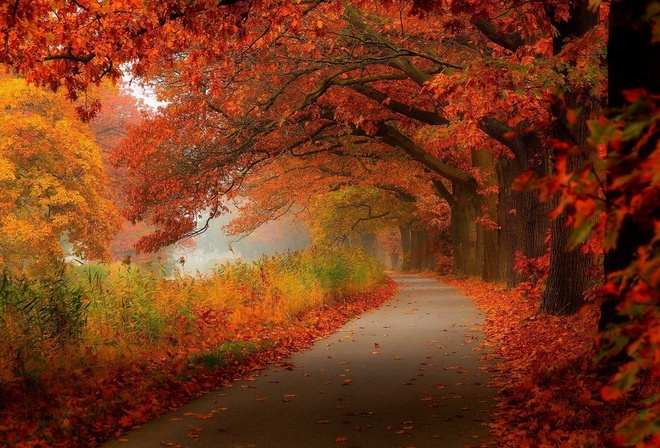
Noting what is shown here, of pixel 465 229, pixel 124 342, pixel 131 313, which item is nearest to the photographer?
pixel 124 342

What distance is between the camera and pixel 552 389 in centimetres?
702

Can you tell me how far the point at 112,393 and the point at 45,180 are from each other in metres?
25.2

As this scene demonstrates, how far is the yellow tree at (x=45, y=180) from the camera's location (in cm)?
2883

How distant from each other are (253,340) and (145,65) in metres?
4.99

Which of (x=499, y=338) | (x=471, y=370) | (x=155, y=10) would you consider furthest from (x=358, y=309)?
(x=155, y=10)

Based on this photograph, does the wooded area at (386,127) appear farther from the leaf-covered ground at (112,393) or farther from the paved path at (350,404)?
the leaf-covered ground at (112,393)

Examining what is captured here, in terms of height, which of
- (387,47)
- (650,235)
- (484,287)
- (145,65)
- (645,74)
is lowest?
(484,287)

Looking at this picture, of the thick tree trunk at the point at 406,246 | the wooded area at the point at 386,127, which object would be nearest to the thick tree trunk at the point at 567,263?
the wooded area at the point at 386,127

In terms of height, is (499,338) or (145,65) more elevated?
(145,65)

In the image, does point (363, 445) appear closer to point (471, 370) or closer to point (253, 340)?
point (471, 370)

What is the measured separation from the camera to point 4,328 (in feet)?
25.9

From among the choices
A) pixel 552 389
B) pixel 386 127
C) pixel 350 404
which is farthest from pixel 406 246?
pixel 552 389

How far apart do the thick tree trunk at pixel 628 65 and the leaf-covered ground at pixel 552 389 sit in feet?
2.85

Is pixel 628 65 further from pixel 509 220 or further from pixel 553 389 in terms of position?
pixel 509 220
